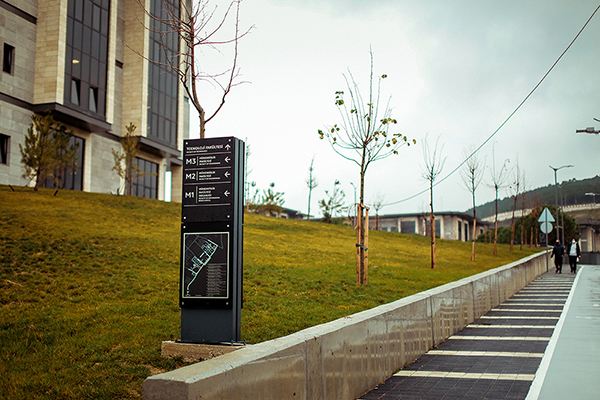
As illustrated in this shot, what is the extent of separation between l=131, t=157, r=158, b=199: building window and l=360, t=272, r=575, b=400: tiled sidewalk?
39637 mm

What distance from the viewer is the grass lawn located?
558 cm

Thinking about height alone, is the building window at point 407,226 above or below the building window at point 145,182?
below

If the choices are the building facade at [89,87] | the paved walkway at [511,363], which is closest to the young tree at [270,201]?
the building facade at [89,87]

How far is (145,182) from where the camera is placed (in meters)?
47.2

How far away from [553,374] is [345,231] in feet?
104

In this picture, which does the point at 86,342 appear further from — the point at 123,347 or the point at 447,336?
the point at 447,336

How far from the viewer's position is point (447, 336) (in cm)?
855

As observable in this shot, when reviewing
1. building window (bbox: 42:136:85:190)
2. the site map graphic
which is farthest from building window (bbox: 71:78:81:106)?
the site map graphic

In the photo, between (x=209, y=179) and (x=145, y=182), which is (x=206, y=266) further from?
(x=145, y=182)

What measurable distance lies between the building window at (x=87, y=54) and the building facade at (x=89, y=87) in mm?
73

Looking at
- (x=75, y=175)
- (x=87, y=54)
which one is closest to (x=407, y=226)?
(x=75, y=175)

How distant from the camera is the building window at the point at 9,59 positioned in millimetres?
34625

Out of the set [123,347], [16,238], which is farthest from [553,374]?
[16,238]

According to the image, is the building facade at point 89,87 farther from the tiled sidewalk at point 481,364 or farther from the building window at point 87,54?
the tiled sidewalk at point 481,364
